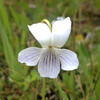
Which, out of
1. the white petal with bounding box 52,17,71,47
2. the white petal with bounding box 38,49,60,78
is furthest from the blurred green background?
the white petal with bounding box 52,17,71,47

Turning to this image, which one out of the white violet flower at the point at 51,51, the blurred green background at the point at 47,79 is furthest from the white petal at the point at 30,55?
the blurred green background at the point at 47,79

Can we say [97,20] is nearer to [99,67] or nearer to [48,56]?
[99,67]

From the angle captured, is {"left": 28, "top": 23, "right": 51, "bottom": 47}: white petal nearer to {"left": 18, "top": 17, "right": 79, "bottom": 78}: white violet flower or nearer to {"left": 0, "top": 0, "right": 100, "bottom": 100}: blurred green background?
{"left": 18, "top": 17, "right": 79, "bottom": 78}: white violet flower

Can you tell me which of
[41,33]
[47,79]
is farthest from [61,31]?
[47,79]

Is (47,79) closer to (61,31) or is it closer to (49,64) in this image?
(49,64)

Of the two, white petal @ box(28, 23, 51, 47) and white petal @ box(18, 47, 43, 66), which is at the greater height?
white petal @ box(28, 23, 51, 47)

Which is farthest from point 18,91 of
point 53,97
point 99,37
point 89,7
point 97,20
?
point 89,7
